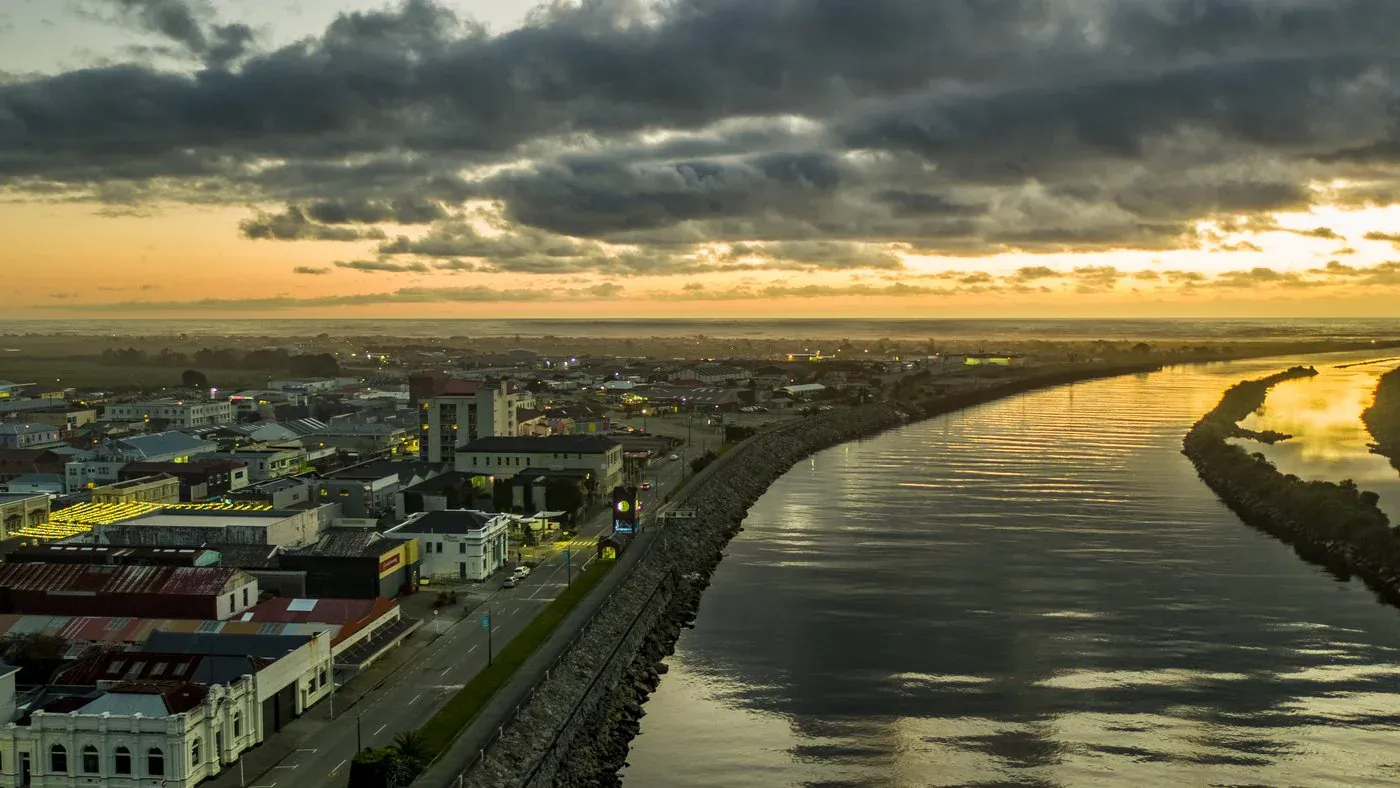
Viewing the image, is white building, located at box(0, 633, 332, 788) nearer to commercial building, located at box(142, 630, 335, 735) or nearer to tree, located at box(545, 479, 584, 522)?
commercial building, located at box(142, 630, 335, 735)

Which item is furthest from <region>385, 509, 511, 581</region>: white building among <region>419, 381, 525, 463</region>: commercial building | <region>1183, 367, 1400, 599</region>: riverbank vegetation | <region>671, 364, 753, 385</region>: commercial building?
<region>671, 364, 753, 385</region>: commercial building

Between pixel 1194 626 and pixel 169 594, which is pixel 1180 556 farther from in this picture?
pixel 169 594

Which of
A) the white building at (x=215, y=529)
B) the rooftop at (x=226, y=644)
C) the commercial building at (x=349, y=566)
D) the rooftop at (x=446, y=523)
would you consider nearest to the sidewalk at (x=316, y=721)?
the rooftop at (x=226, y=644)

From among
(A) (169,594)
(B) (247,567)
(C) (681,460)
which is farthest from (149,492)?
(C) (681,460)

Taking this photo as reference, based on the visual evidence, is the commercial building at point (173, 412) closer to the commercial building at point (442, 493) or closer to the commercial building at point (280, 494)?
the commercial building at point (280, 494)

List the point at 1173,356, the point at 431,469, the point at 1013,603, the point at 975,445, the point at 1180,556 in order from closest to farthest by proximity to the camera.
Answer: the point at 1013,603
the point at 1180,556
the point at 431,469
the point at 975,445
the point at 1173,356

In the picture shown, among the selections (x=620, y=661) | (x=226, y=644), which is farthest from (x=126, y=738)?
(x=620, y=661)
